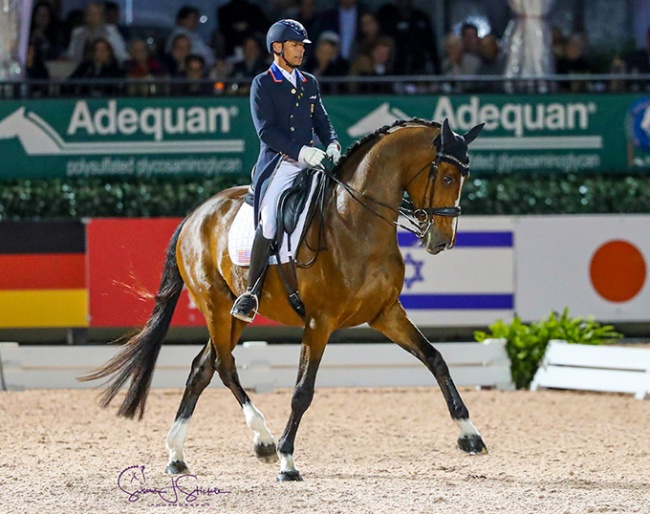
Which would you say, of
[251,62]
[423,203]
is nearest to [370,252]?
[423,203]

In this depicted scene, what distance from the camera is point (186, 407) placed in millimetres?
7012

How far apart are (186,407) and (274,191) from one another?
1.45 m

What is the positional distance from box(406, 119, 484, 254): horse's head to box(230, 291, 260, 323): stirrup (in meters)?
1.04

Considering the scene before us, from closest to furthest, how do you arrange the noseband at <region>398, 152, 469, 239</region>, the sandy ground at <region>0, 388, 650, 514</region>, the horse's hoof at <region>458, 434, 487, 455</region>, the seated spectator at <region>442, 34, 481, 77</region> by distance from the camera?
the sandy ground at <region>0, 388, 650, 514</region> < the noseband at <region>398, 152, 469, 239</region> < the horse's hoof at <region>458, 434, 487, 455</region> < the seated spectator at <region>442, 34, 481, 77</region>

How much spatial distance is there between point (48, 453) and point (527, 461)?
298cm

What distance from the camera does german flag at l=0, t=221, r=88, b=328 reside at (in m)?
11.0

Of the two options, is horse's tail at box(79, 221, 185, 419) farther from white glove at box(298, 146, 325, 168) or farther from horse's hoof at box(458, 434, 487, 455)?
horse's hoof at box(458, 434, 487, 455)

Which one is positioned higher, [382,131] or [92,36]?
[92,36]

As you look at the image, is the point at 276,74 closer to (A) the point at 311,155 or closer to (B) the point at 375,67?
(A) the point at 311,155

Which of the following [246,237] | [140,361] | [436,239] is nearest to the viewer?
[436,239]

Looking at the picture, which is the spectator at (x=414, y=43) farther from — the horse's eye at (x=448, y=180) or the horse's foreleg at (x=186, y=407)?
the horse's eye at (x=448, y=180)

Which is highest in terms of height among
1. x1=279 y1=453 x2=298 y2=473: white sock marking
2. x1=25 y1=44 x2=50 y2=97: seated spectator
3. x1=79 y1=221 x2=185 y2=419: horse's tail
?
x1=25 y1=44 x2=50 y2=97: seated spectator

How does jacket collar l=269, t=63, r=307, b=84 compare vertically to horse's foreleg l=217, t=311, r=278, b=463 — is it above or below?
above
